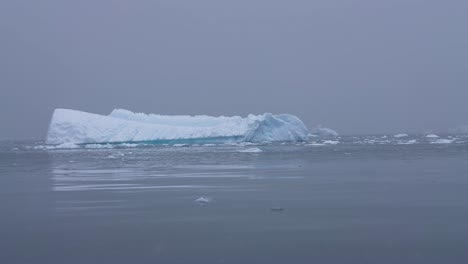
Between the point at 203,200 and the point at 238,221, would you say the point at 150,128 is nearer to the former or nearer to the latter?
the point at 203,200

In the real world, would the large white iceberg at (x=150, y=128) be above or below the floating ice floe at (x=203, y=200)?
above

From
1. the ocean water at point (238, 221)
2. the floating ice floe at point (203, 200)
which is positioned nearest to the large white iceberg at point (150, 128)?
the ocean water at point (238, 221)

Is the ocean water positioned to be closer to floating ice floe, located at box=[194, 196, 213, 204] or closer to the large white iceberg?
floating ice floe, located at box=[194, 196, 213, 204]

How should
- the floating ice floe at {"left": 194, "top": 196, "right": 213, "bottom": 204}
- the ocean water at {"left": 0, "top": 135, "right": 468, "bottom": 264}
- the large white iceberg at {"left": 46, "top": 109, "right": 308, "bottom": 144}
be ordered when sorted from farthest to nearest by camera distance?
the large white iceberg at {"left": 46, "top": 109, "right": 308, "bottom": 144} < the floating ice floe at {"left": 194, "top": 196, "right": 213, "bottom": 204} < the ocean water at {"left": 0, "top": 135, "right": 468, "bottom": 264}

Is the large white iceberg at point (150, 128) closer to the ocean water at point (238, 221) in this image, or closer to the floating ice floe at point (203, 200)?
the ocean water at point (238, 221)

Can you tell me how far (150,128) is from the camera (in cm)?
3309

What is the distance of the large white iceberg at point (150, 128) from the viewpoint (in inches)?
1270

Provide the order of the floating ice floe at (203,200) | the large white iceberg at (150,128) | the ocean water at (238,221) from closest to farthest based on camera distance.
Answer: the ocean water at (238,221) → the floating ice floe at (203,200) → the large white iceberg at (150,128)

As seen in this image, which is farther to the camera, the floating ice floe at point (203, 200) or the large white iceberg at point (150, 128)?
the large white iceberg at point (150, 128)

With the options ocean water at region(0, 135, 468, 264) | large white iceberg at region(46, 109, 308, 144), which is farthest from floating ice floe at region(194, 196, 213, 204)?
large white iceberg at region(46, 109, 308, 144)

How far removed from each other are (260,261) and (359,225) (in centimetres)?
168

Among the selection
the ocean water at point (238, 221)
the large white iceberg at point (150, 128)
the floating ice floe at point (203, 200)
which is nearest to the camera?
the ocean water at point (238, 221)

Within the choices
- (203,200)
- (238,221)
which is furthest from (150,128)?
(238,221)

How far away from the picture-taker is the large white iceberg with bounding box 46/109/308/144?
3225 centimetres
